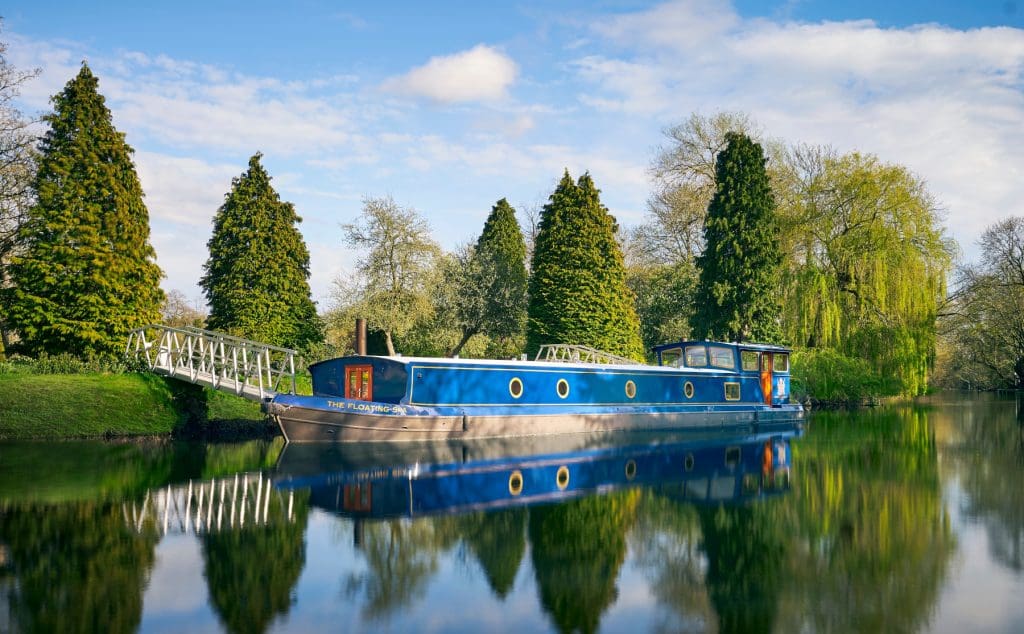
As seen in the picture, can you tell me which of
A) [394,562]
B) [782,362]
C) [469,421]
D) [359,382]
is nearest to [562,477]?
[394,562]

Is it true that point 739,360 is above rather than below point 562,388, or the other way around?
above

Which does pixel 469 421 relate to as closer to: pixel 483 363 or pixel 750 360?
pixel 483 363

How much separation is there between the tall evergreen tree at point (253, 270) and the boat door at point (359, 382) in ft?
38.2

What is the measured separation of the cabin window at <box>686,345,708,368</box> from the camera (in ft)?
104

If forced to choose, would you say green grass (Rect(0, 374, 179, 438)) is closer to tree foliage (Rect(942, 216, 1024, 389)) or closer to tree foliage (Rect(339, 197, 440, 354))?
tree foliage (Rect(339, 197, 440, 354))

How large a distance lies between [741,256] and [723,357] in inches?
402

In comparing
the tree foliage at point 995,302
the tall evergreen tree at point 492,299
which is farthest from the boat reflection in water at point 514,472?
the tree foliage at point 995,302

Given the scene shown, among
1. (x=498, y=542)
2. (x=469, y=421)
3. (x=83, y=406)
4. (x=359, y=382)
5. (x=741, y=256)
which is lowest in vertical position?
(x=498, y=542)

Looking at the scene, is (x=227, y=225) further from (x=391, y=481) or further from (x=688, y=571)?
(x=688, y=571)

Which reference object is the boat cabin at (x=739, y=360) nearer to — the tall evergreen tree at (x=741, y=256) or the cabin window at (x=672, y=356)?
the cabin window at (x=672, y=356)

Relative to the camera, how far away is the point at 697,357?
31.6 metres

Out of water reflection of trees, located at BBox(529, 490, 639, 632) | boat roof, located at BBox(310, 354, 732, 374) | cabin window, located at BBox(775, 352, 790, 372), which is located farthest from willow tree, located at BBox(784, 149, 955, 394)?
water reflection of trees, located at BBox(529, 490, 639, 632)

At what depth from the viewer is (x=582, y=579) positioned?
9.13 metres

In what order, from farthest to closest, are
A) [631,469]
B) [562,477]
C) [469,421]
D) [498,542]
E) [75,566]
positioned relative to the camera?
[469,421] → [631,469] → [562,477] → [498,542] → [75,566]
